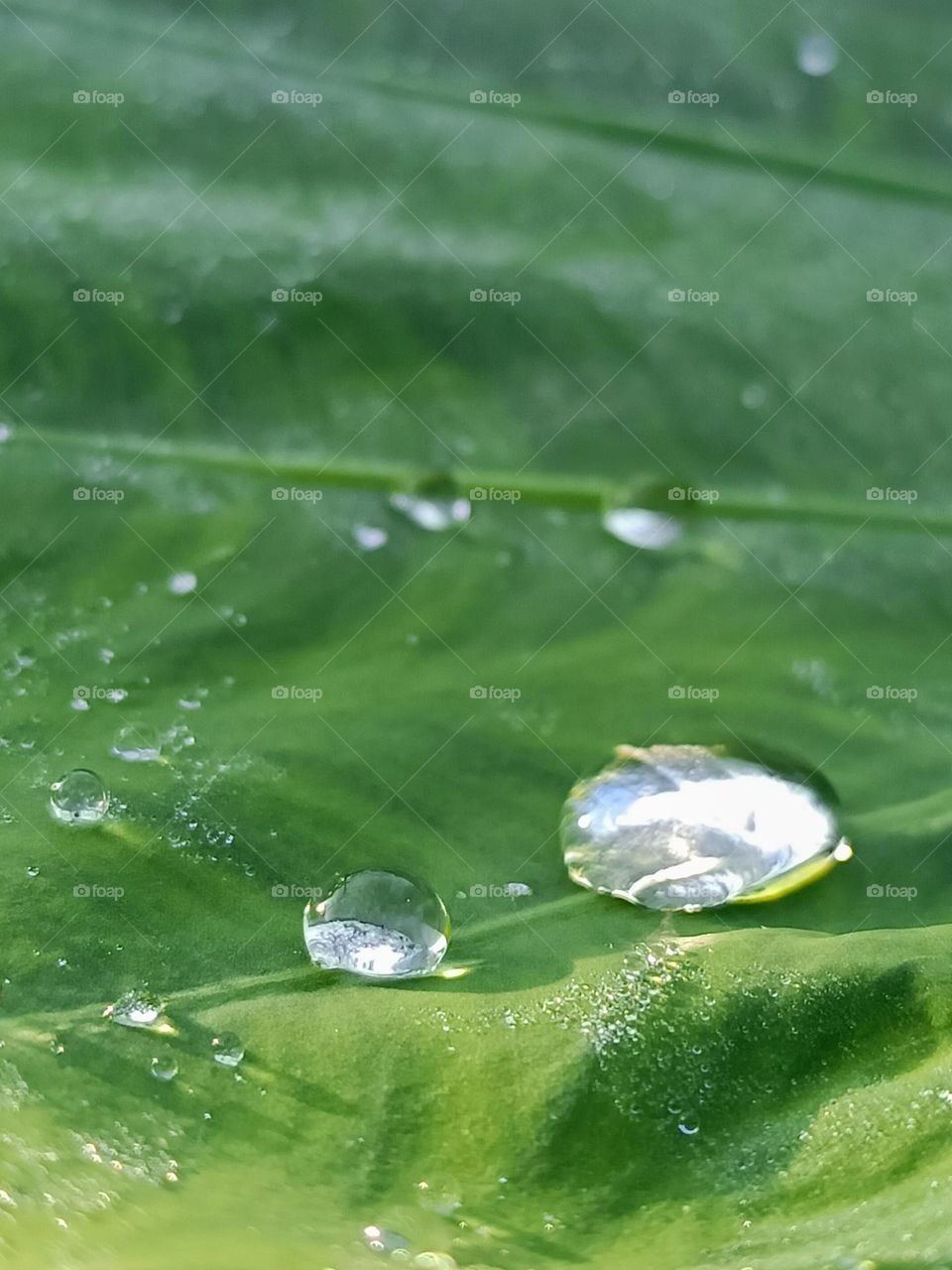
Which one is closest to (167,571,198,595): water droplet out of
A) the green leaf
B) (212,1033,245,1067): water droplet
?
the green leaf

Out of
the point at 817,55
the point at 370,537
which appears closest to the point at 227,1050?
the point at 370,537

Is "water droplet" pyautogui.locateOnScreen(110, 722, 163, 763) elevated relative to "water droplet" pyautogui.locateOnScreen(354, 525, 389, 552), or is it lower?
lower

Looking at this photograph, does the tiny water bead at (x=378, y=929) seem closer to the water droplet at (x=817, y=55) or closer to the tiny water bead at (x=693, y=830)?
the tiny water bead at (x=693, y=830)

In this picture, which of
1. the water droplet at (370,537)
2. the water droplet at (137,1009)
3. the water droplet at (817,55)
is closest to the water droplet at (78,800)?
the water droplet at (137,1009)

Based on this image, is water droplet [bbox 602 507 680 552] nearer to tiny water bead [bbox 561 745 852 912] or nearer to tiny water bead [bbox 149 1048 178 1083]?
tiny water bead [bbox 561 745 852 912]

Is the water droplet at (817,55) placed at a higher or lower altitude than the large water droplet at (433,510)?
higher

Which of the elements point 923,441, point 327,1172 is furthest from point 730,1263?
point 923,441

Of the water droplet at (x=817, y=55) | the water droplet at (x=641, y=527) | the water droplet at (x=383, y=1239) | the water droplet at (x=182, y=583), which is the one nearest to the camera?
the water droplet at (x=383, y=1239)
